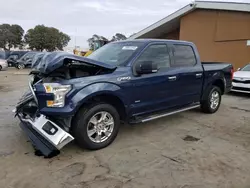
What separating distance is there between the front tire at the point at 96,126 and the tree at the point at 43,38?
158 ft

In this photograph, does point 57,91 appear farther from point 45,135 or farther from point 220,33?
point 220,33

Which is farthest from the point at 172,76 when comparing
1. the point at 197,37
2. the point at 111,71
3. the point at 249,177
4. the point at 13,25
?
the point at 13,25

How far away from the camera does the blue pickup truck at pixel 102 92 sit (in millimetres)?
3652

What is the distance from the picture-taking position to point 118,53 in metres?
4.82

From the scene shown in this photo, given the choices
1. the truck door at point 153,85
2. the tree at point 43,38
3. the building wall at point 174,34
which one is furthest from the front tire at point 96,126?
the tree at point 43,38

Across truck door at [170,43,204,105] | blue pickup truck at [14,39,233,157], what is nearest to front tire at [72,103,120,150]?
blue pickup truck at [14,39,233,157]

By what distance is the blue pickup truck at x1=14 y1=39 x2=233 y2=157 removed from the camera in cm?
365

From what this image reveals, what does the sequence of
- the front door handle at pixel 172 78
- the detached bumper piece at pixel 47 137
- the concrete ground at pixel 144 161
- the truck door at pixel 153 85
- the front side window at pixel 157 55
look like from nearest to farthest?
the concrete ground at pixel 144 161 → the detached bumper piece at pixel 47 137 → the truck door at pixel 153 85 → the front side window at pixel 157 55 → the front door handle at pixel 172 78

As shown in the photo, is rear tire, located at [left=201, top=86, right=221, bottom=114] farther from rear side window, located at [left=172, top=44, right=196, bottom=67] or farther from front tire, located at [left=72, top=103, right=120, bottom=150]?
front tire, located at [left=72, top=103, right=120, bottom=150]

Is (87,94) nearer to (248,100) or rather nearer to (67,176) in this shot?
(67,176)

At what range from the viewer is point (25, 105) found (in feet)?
14.5

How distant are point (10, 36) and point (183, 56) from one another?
174ft

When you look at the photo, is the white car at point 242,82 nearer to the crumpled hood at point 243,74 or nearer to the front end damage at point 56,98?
the crumpled hood at point 243,74

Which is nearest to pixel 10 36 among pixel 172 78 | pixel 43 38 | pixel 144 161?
pixel 43 38
